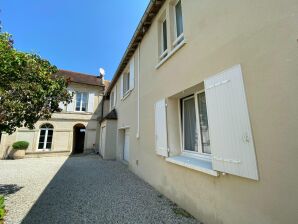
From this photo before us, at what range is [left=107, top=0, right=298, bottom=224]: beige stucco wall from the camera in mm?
1898

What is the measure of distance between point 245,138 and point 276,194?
73 cm

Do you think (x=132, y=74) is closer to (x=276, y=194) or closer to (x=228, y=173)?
(x=228, y=173)

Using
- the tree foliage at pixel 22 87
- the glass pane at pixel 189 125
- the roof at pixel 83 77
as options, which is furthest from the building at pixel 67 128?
the glass pane at pixel 189 125

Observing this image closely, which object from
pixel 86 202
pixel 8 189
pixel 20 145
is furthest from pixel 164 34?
pixel 20 145

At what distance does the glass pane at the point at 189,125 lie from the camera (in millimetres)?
3965

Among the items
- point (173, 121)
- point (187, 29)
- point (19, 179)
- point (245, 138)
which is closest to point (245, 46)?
point (245, 138)

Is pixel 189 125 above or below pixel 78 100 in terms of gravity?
below

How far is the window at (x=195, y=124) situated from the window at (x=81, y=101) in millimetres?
13421

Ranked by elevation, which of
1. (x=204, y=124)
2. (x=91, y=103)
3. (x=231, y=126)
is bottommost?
(x=231, y=126)

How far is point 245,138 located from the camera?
90.9 inches

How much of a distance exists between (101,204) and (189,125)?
295 centimetres

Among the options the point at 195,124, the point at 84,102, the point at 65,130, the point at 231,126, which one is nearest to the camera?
the point at 231,126

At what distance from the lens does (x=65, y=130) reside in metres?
14.5

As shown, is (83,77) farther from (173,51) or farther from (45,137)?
(173,51)
